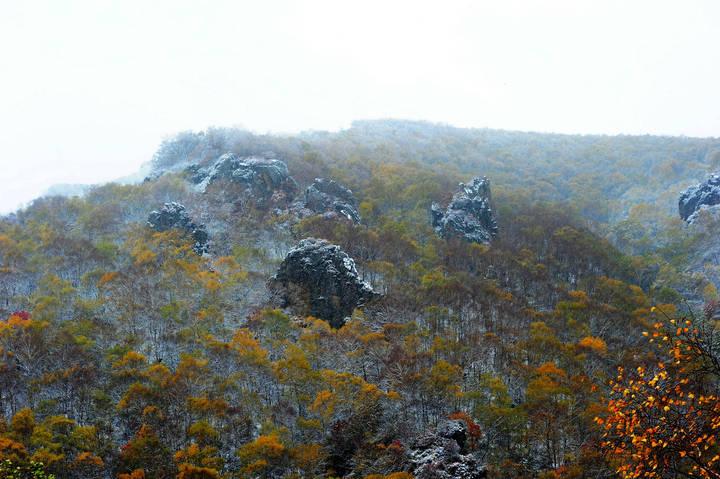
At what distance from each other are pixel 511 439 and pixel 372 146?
128m

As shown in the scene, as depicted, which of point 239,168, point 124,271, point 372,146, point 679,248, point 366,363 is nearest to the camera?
point 366,363

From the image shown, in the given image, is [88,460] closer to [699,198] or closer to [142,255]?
[142,255]

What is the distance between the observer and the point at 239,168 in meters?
101

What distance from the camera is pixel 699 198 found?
327ft

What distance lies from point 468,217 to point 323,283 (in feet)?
132

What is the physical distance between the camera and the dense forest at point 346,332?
37.2 meters

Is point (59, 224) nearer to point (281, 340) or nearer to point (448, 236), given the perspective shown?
point (281, 340)

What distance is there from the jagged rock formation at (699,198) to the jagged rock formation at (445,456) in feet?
A: 261

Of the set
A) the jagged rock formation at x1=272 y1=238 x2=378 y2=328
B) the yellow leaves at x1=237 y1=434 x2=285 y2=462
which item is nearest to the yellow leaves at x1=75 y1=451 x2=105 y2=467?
the yellow leaves at x1=237 y1=434 x2=285 y2=462

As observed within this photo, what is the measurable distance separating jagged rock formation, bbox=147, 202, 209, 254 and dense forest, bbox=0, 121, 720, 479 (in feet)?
1.38

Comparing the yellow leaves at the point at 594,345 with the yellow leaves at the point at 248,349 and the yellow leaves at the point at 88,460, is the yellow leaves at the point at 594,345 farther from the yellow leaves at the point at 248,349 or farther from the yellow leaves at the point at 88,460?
the yellow leaves at the point at 88,460

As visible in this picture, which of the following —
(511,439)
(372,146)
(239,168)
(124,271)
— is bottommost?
(511,439)

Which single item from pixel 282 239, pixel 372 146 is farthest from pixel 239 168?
pixel 372 146

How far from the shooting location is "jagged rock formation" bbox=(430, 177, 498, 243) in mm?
93625
